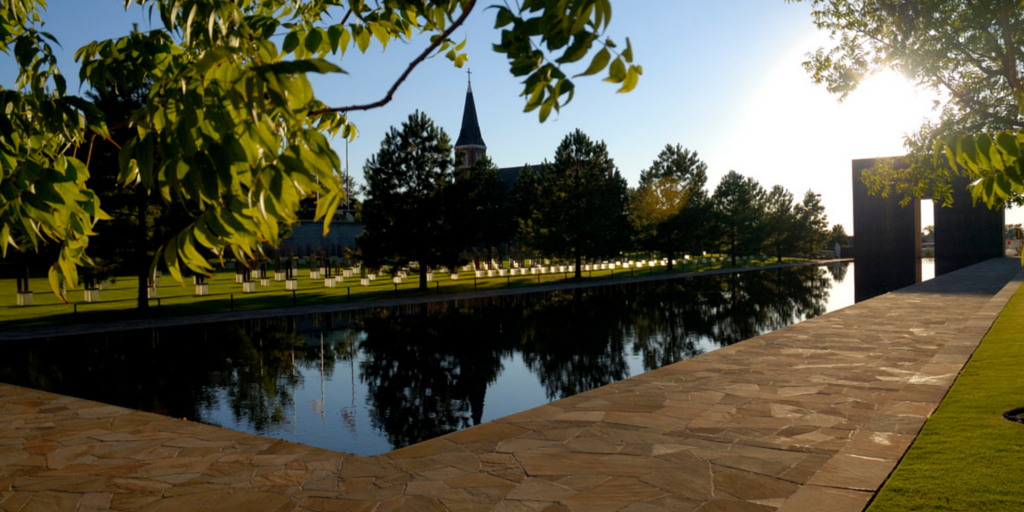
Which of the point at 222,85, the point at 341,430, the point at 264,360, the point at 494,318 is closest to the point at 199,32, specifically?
the point at 222,85

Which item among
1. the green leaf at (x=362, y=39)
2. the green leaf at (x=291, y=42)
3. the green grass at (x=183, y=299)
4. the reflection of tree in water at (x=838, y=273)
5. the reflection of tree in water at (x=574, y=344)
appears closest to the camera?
the green leaf at (x=291, y=42)

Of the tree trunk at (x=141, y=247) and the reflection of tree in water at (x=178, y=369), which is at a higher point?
the tree trunk at (x=141, y=247)

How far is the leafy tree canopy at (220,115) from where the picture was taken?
204cm

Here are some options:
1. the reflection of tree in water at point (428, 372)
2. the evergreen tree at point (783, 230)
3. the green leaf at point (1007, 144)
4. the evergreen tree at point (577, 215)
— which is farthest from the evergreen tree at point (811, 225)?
the green leaf at point (1007, 144)

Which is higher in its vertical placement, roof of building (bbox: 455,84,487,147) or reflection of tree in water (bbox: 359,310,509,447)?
roof of building (bbox: 455,84,487,147)

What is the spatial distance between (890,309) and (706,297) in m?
10.6

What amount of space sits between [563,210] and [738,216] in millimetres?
36689

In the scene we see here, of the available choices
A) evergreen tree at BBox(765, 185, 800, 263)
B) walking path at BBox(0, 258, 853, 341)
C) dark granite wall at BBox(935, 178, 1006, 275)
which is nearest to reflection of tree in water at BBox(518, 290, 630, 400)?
walking path at BBox(0, 258, 853, 341)

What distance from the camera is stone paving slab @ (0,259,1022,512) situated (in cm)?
527

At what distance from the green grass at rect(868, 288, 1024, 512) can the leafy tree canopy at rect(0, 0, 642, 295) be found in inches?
164

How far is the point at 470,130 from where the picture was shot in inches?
4075

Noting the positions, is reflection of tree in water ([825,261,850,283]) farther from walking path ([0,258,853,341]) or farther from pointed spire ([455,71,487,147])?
pointed spire ([455,71,487,147])

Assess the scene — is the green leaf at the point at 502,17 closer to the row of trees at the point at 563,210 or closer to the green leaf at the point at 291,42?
the green leaf at the point at 291,42

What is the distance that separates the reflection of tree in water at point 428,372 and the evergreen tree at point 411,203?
39.7 ft
